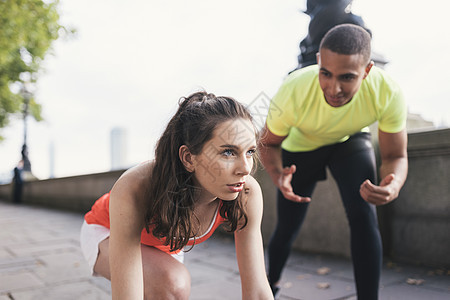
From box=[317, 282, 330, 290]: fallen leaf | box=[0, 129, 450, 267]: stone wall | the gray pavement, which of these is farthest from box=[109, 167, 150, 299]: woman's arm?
box=[0, 129, 450, 267]: stone wall

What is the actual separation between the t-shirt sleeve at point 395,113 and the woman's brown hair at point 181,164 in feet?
2.90

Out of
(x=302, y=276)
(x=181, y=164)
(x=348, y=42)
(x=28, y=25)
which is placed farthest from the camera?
(x=28, y=25)

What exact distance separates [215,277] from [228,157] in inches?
90.3

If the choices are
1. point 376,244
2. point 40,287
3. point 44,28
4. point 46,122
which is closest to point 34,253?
point 40,287

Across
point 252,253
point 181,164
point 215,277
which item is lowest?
point 215,277

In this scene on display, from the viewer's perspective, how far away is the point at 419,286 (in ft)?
9.66

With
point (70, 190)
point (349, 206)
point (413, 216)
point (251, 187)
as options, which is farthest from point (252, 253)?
point (70, 190)

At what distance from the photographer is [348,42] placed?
6.00 ft

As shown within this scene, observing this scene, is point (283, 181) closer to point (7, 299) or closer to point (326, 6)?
point (326, 6)

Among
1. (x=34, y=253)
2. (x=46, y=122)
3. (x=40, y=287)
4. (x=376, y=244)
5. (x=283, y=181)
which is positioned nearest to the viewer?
(x=376, y=244)

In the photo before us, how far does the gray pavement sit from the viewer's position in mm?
2920

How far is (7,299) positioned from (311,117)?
98.3 inches

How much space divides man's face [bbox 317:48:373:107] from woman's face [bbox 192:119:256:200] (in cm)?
62

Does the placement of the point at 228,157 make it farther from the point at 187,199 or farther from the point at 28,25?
the point at 28,25
